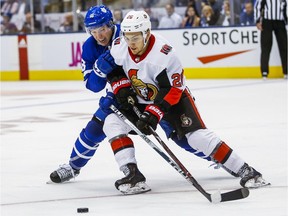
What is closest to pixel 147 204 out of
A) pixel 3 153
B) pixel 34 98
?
pixel 3 153

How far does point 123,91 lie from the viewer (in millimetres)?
4789

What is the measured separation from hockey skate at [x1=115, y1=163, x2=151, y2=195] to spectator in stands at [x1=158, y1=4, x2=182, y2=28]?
9.09 meters

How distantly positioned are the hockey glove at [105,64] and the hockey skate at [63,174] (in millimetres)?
668

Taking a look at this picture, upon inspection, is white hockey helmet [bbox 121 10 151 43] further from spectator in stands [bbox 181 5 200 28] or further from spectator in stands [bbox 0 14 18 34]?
spectator in stands [bbox 0 14 18 34]

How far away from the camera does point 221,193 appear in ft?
14.3

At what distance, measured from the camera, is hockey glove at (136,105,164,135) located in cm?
462

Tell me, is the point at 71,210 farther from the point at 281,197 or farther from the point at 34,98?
the point at 34,98

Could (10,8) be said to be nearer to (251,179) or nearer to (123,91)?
(123,91)

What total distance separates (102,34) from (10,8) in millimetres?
10408

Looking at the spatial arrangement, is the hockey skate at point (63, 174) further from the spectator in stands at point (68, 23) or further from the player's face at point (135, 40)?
the spectator in stands at point (68, 23)

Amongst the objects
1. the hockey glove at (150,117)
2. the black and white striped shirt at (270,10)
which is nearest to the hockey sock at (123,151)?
the hockey glove at (150,117)

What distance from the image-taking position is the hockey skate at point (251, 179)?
4711mm

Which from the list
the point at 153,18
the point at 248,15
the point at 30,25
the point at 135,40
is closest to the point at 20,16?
the point at 30,25

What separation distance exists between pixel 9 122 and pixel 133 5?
5907 mm
